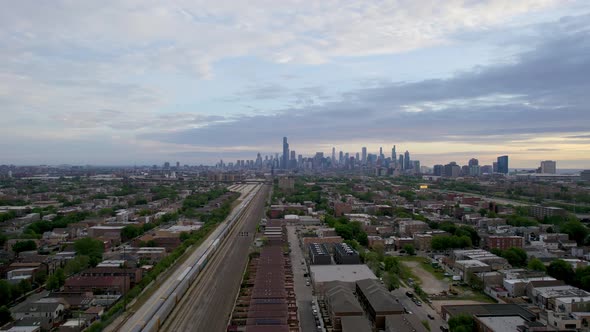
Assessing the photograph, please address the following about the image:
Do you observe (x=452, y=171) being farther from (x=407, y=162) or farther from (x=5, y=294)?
(x=5, y=294)

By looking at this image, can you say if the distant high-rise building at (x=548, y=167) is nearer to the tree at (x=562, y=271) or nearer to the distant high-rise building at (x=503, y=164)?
the distant high-rise building at (x=503, y=164)

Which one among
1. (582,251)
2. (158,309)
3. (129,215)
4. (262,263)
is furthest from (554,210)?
(129,215)

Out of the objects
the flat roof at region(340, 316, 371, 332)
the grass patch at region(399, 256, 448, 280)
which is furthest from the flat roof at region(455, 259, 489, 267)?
the flat roof at region(340, 316, 371, 332)

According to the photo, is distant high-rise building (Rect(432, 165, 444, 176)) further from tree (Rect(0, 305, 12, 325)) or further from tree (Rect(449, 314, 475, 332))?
tree (Rect(0, 305, 12, 325))

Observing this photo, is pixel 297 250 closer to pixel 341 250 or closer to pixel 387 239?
pixel 341 250

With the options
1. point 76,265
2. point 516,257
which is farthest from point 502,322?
point 76,265

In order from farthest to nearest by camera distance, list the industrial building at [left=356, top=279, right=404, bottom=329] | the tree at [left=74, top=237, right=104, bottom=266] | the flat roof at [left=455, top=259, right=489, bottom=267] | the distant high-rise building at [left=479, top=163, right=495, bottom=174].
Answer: the distant high-rise building at [left=479, top=163, right=495, bottom=174] → the tree at [left=74, top=237, right=104, bottom=266] → the flat roof at [left=455, top=259, right=489, bottom=267] → the industrial building at [left=356, top=279, right=404, bottom=329]

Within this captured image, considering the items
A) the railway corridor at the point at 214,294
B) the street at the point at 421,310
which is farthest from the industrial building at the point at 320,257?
the street at the point at 421,310
